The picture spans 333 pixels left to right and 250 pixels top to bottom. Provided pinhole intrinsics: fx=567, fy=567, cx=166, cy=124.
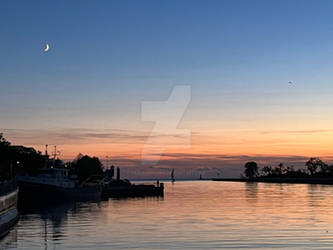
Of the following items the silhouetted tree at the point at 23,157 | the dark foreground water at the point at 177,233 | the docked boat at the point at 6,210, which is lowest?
the dark foreground water at the point at 177,233

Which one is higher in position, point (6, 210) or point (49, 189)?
point (49, 189)

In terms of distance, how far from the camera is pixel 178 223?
5947 cm

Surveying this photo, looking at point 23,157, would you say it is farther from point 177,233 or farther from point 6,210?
point 177,233

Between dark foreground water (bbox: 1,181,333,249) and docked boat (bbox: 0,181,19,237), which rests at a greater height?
docked boat (bbox: 0,181,19,237)

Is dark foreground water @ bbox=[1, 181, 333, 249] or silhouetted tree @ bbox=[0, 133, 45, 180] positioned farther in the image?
silhouetted tree @ bbox=[0, 133, 45, 180]

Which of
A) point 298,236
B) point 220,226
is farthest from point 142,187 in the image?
point 298,236

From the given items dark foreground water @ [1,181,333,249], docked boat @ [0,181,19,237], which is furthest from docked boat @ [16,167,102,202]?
docked boat @ [0,181,19,237]

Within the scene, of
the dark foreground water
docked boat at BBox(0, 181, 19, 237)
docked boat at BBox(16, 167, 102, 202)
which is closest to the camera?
the dark foreground water

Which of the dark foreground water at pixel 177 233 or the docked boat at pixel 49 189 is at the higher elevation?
the docked boat at pixel 49 189

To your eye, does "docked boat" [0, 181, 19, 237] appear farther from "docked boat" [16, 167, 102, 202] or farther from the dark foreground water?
"docked boat" [16, 167, 102, 202]

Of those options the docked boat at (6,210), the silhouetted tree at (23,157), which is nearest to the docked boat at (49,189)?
the silhouetted tree at (23,157)

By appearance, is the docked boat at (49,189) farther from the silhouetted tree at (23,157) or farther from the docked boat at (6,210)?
the docked boat at (6,210)

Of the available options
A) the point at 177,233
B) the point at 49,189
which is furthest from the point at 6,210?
the point at 49,189

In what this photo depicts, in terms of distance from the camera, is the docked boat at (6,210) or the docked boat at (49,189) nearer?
the docked boat at (6,210)
